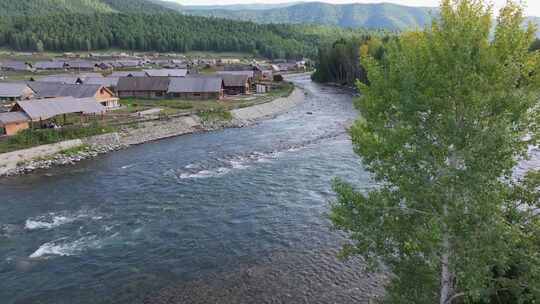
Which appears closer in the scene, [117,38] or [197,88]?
[197,88]

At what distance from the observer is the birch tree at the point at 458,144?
9.73 meters

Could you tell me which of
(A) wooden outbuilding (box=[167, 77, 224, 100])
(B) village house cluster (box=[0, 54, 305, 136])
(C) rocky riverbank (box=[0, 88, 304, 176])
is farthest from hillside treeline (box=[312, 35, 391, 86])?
(A) wooden outbuilding (box=[167, 77, 224, 100])

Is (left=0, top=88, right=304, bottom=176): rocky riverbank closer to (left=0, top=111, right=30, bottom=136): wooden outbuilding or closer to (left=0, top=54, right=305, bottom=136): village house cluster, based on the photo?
(left=0, top=111, right=30, bottom=136): wooden outbuilding

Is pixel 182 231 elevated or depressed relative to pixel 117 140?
depressed

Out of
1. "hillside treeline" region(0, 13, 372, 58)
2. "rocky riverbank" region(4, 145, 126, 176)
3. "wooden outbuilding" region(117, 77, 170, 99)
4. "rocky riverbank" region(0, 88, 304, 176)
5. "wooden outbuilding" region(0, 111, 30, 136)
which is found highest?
"hillside treeline" region(0, 13, 372, 58)

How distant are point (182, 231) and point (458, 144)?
1873cm

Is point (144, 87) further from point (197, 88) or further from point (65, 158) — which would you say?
point (65, 158)

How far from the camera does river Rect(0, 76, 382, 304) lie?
64.1 feet

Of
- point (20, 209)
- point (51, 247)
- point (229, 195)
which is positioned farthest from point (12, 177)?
point (229, 195)

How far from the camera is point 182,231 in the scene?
25.5 metres

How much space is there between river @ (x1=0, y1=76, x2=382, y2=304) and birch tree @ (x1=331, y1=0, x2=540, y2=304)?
8617 mm

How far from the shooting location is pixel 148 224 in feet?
86.7

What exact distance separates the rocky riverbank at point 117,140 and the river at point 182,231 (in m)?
2.10

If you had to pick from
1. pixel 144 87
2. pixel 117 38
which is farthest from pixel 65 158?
pixel 117 38
